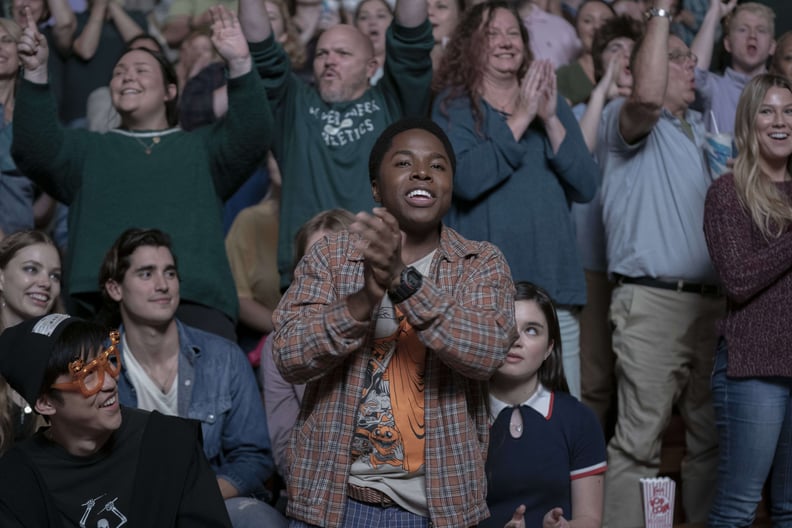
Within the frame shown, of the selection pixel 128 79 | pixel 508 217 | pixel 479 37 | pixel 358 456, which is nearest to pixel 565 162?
pixel 508 217

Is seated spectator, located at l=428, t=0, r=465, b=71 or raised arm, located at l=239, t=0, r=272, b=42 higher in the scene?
seated spectator, located at l=428, t=0, r=465, b=71

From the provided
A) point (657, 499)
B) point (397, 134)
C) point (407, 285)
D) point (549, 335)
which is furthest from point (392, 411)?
point (657, 499)

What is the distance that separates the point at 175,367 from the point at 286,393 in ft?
1.23

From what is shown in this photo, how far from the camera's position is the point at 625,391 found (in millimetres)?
3891

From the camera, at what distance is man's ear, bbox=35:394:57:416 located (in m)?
2.41

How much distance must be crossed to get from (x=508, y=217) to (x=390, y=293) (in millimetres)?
1715

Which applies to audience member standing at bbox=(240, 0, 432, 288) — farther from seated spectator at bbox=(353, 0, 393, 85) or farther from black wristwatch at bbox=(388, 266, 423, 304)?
black wristwatch at bbox=(388, 266, 423, 304)

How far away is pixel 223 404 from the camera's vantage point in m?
3.31

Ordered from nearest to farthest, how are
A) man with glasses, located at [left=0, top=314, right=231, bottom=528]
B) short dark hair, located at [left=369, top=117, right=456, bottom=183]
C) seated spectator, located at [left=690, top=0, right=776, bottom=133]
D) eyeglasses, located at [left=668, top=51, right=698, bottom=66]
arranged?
1. short dark hair, located at [left=369, top=117, right=456, bottom=183]
2. man with glasses, located at [left=0, top=314, right=231, bottom=528]
3. eyeglasses, located at [left=668, top=51, right=698, bottom=66]
4. seated spectator, located at [left=690, top=0, right=776, bottom=133]

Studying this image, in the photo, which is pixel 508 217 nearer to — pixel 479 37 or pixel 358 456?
pixel 479 37

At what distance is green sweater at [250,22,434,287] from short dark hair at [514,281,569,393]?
1009mm

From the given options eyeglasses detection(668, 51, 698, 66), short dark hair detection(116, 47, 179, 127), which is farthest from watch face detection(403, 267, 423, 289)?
eyeglasses detection(668, 51, 698, 66)

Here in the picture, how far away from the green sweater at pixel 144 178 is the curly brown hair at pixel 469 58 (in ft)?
2.12

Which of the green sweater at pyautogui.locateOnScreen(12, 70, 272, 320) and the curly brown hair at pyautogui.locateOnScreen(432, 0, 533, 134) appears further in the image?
the curly brown hair at pyautogui.locateOnScreen(432, 0, 533, 134)
